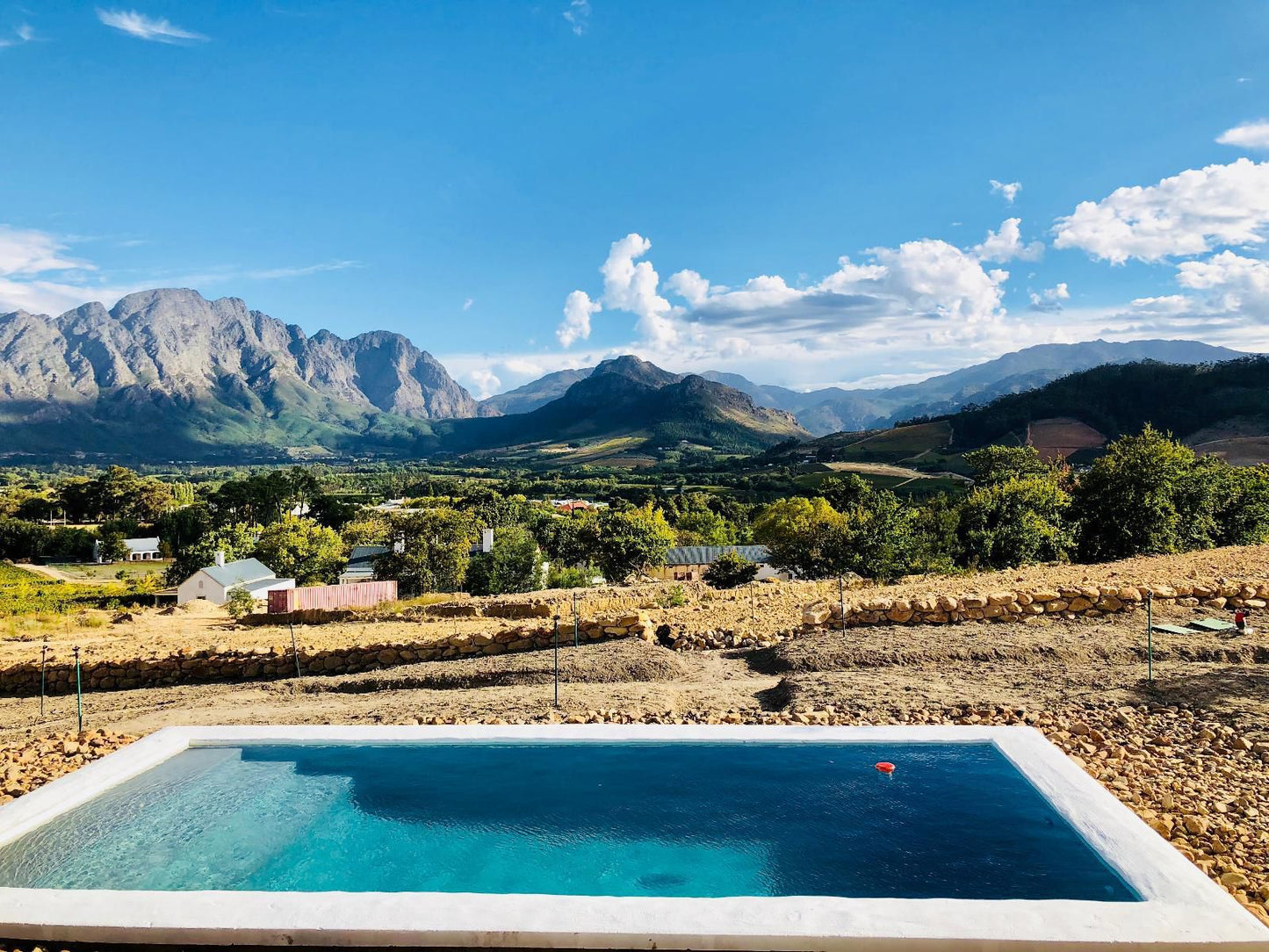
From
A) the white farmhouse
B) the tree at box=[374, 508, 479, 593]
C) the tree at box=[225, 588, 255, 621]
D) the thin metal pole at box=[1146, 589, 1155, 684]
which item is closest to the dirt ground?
the thin metal pole at box=[1146, 589, 1155, 684]

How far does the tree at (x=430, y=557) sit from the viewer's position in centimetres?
4100

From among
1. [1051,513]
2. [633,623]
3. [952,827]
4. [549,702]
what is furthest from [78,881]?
[1051,513]

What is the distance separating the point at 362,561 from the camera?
53.4 metres

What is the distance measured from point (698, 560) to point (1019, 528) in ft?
94.3

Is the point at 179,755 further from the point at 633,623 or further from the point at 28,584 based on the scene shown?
the point at 28,584

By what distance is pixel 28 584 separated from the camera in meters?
50.0

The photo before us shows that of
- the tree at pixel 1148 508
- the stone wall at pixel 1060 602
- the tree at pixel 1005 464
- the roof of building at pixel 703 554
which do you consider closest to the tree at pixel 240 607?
the stone wall at pixel 1060 602

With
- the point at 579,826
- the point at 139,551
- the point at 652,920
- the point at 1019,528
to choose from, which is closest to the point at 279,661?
the point at 579,826

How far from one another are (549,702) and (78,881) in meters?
6.31

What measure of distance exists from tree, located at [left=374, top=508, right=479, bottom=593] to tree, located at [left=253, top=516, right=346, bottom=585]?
10.1 m

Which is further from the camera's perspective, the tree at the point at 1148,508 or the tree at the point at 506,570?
the tree at the point at 506,570

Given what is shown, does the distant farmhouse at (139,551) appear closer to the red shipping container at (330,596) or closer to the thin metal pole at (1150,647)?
the red shipping container at (330,596)

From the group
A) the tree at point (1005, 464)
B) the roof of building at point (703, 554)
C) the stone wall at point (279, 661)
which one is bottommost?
the roof of building at point (703, 554)

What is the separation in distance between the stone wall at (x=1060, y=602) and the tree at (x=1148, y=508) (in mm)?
9583
